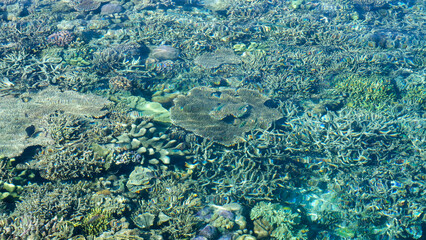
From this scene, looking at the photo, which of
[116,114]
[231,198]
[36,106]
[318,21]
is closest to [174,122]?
A: [116,114]

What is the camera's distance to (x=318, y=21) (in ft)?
31.0

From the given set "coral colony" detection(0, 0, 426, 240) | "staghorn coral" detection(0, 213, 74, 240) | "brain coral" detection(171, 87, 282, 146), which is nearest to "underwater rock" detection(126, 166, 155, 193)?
"coral colony" detection(0, 0, 426, 240)

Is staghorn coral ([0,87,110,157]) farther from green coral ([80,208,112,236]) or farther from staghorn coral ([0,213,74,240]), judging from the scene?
green coral ([80,208,112,236])

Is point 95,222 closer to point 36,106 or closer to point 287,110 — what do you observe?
point 36,106

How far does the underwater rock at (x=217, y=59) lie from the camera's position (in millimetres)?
7363

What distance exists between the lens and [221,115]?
5.08 m

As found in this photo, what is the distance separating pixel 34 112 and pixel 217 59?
4.50 m

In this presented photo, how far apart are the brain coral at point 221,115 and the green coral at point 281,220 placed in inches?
51.2

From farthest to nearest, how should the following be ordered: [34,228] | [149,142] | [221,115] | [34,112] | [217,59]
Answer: [217,59], [221,115], [34,112], [149,142], [34,228]

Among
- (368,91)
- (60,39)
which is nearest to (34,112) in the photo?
(60,39)

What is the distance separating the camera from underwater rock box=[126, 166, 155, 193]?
13.0 feet

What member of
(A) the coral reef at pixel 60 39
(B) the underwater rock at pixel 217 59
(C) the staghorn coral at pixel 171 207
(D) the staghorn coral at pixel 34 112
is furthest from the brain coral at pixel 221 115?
(A) the coral reef at pixel 60 39

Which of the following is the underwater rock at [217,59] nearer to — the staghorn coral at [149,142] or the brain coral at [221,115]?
the brain coral at [221,115]

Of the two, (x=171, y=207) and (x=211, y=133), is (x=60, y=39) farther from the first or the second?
(x=171, y=207)
